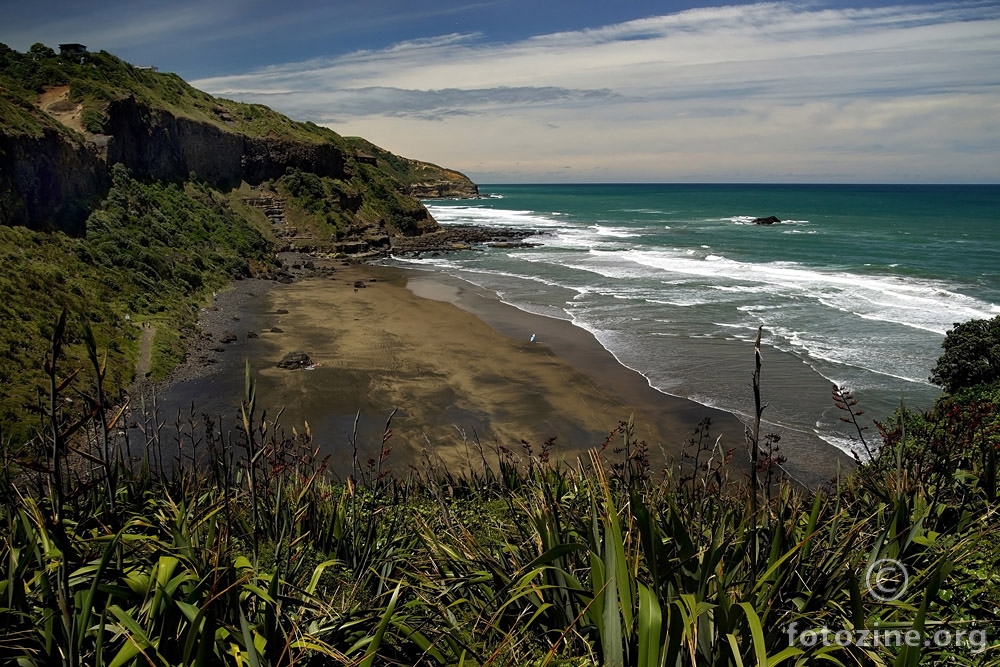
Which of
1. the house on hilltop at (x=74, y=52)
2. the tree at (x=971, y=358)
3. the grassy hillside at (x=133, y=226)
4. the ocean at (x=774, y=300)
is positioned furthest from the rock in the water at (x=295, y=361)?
the house on hilltop at (x=74, y=52)

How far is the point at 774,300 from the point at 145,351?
2568 centimetres

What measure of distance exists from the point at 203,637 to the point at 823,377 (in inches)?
754

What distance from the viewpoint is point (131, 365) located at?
18672 millimetres

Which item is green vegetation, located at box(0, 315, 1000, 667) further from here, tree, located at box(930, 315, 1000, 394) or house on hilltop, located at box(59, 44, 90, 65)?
house on hilltop, located at box(59, 44, 90, 65)

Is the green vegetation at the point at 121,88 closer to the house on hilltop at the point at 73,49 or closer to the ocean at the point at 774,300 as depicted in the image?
the house on hilltop at the point at 73,49

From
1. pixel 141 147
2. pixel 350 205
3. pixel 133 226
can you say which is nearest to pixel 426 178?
pixel 350 205

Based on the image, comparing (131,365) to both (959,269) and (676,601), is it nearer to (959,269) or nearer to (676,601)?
(676,601)

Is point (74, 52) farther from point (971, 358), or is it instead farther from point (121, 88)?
point (971, 358)

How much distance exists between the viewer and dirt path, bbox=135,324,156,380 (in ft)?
60.7

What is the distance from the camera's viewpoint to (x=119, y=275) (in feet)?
84.4

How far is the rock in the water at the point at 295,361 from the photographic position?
20250 mm

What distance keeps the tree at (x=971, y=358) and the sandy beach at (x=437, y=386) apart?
2.78 meters

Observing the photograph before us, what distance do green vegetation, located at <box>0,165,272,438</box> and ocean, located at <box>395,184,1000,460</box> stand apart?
46.3ft

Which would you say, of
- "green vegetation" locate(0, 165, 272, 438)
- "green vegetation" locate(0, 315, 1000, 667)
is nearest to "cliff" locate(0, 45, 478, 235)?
"green vegetation" locate(0, 165, 272, 438)
